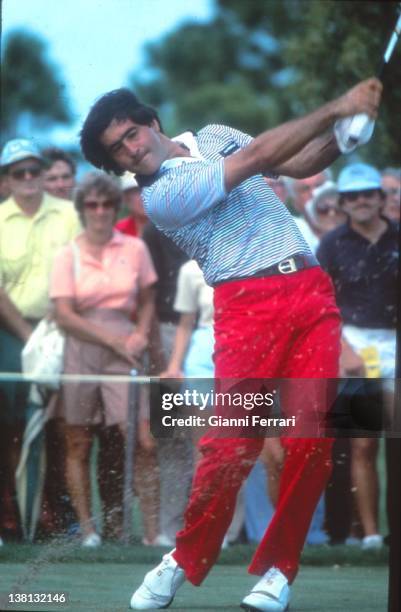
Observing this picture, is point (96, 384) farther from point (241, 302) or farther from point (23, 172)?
point (241, 302)

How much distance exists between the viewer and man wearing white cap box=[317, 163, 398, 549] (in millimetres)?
7203

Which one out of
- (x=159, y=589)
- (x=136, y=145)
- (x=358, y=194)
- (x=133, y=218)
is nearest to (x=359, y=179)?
(x=358, y=194)

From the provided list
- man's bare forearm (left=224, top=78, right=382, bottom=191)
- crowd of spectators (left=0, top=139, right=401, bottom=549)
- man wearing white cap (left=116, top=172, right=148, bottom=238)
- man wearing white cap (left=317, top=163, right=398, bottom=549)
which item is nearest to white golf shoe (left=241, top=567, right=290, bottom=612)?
man's bare forearm (left=224, top=78, right=382, bottom=191)

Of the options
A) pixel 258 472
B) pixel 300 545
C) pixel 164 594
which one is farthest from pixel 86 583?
pixel 258 472

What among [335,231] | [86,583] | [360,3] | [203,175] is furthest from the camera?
[360,3]

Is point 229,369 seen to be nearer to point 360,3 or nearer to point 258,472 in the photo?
point 258,472

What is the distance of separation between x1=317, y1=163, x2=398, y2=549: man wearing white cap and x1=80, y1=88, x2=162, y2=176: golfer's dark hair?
2202 mm

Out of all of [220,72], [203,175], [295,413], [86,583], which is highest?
[220,72]

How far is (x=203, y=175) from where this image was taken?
4.84m

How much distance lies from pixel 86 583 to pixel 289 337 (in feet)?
3.99

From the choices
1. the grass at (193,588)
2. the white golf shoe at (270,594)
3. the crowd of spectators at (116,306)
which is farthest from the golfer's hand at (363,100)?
the crowd of spectators at (116,306)

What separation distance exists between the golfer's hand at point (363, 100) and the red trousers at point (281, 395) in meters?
0.71

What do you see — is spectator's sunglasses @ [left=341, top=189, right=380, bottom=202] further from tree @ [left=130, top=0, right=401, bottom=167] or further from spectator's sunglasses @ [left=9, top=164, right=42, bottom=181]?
spectator's sunglasses @ [left=9, top=164, right=42, bottom=181]

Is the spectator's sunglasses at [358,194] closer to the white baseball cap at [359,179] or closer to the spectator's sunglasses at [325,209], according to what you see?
the white baseball cap at [359,179]
